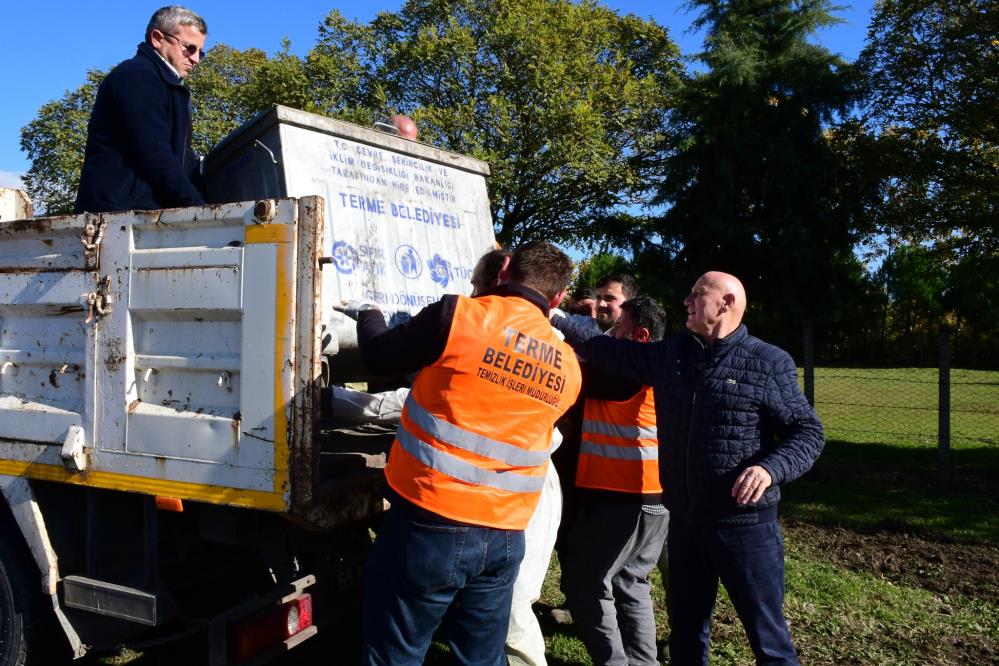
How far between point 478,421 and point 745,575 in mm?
1292

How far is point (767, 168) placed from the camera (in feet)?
41.3

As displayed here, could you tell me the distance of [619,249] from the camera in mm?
16438

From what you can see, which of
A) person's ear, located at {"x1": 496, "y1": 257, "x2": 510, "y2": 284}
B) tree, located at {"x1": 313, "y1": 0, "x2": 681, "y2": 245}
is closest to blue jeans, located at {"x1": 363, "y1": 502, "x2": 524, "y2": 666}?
person's ear, located at {"x1": 496, "y1": 257, "x2": 510, "y2": 284}

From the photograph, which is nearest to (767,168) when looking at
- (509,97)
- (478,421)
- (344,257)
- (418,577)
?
(509,97)

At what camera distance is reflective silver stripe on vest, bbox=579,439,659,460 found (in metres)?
3.44

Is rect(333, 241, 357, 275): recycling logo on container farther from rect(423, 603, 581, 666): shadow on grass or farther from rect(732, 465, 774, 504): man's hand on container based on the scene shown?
rect(732, 465, 774, 504): man's hand on container

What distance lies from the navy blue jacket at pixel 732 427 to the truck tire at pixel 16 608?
2.62 m

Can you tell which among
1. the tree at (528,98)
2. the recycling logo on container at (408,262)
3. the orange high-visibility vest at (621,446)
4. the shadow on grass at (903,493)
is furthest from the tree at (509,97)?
the orange high-visibility vest at (621,446)

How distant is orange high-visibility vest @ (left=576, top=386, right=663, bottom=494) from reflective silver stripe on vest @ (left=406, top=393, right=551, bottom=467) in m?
0.99

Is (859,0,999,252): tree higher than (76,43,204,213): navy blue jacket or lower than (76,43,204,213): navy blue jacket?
higher

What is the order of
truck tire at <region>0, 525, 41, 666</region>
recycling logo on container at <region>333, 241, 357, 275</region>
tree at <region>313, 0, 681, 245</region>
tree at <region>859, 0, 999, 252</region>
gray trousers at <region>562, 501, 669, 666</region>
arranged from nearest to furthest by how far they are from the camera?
truck tire at <region>0, 525, 41, 666</region> < gray trousers at <region>562, 501, 669, 666</region> < recycling logo on container at <region>333, 241, 357, 275</region> < tree at <region>859, 0, 999, 252</region> < tree at <region>313, 0, 681, 245</region>

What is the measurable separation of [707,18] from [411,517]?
1468cm

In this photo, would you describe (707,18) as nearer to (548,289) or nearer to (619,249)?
(619,249)

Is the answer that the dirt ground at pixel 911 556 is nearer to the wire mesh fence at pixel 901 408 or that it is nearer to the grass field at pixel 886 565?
the grass field at pixel 886 565
